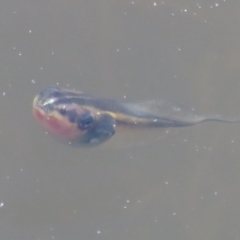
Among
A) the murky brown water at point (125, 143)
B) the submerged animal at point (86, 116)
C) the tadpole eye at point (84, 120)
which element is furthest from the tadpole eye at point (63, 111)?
the murky brown water at point (125, 143)

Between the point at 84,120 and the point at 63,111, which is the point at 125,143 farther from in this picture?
the point at 63,111

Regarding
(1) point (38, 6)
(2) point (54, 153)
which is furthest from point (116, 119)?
(1) point (38, 6)

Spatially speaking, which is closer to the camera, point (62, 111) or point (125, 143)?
point (62, 111)

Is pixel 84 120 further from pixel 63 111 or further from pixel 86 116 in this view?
pixel 63 111

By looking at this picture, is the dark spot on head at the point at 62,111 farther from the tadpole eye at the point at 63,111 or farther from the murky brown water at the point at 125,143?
the murky brown water at the point at 125,143

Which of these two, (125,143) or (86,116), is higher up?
(86,116)

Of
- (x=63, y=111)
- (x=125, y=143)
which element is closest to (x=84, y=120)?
(x=63, y=111)
